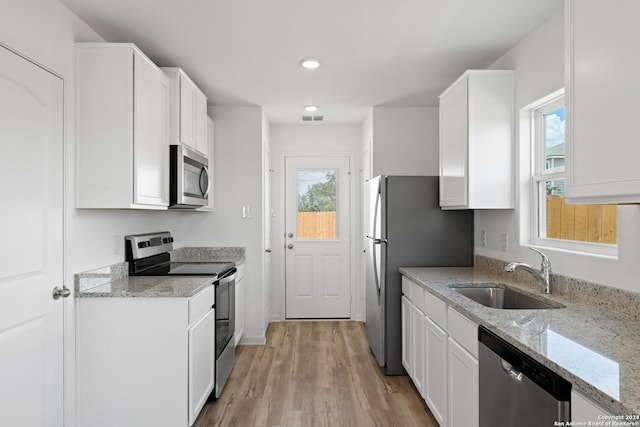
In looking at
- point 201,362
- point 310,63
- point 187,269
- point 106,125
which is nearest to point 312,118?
point 310,63

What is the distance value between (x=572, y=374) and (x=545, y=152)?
179 cm

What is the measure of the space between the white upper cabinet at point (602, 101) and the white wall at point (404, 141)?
2.62 meters

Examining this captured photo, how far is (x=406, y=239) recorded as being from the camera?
3324 millimetres

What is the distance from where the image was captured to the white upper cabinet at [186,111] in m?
2.94

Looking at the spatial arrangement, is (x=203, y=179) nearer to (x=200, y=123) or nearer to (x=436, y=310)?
(x=200, y=123)

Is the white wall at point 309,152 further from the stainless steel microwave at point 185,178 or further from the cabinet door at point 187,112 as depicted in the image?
the cabinet door at point 187,112

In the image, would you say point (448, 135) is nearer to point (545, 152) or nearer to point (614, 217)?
point (545, 152)

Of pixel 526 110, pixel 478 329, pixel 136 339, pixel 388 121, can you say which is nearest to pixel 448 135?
pixel 526 110

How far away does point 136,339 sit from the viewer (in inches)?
89.0

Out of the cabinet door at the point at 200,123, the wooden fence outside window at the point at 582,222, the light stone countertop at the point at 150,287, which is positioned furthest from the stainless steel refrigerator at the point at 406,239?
the cabinet door at the point at 200,123

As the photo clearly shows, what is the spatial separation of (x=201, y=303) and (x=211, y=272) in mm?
428

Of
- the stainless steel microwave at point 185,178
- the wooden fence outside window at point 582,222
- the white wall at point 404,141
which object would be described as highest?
the white wall at point 404,141

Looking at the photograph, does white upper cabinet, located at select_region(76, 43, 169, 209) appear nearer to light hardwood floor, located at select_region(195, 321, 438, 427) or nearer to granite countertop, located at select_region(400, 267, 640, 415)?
light hardwood floor, located at select_region(195, 321, 438, 427)

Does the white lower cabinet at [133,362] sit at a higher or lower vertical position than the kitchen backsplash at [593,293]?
lower
